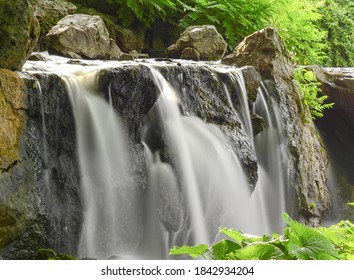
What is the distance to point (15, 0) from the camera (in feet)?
10.5

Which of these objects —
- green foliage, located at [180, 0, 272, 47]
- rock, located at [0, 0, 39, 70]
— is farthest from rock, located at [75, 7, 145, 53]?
rock, located at [0, 0, 39, 70]

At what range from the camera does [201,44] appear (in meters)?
7.77

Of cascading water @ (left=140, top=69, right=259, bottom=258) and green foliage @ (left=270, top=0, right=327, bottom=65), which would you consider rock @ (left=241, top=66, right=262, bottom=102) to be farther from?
green foliage @ (left=270, top=0, right=327, bottom=65)

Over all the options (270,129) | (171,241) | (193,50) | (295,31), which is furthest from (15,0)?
(295,31)

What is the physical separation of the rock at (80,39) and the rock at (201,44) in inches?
56.3

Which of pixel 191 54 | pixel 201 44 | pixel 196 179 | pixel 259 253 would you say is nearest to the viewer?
pixel 259 253

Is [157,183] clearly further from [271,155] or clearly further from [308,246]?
[308,246]

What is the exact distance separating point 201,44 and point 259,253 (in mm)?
6876

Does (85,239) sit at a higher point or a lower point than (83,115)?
lower

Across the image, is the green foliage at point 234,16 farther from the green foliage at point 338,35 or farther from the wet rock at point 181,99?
the green foliage at point 338,35

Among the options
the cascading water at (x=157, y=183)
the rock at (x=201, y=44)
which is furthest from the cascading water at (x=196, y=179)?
the rock at (x=201, y=44)

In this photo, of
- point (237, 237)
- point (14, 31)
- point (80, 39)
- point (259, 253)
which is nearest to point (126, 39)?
point (80, 39)
